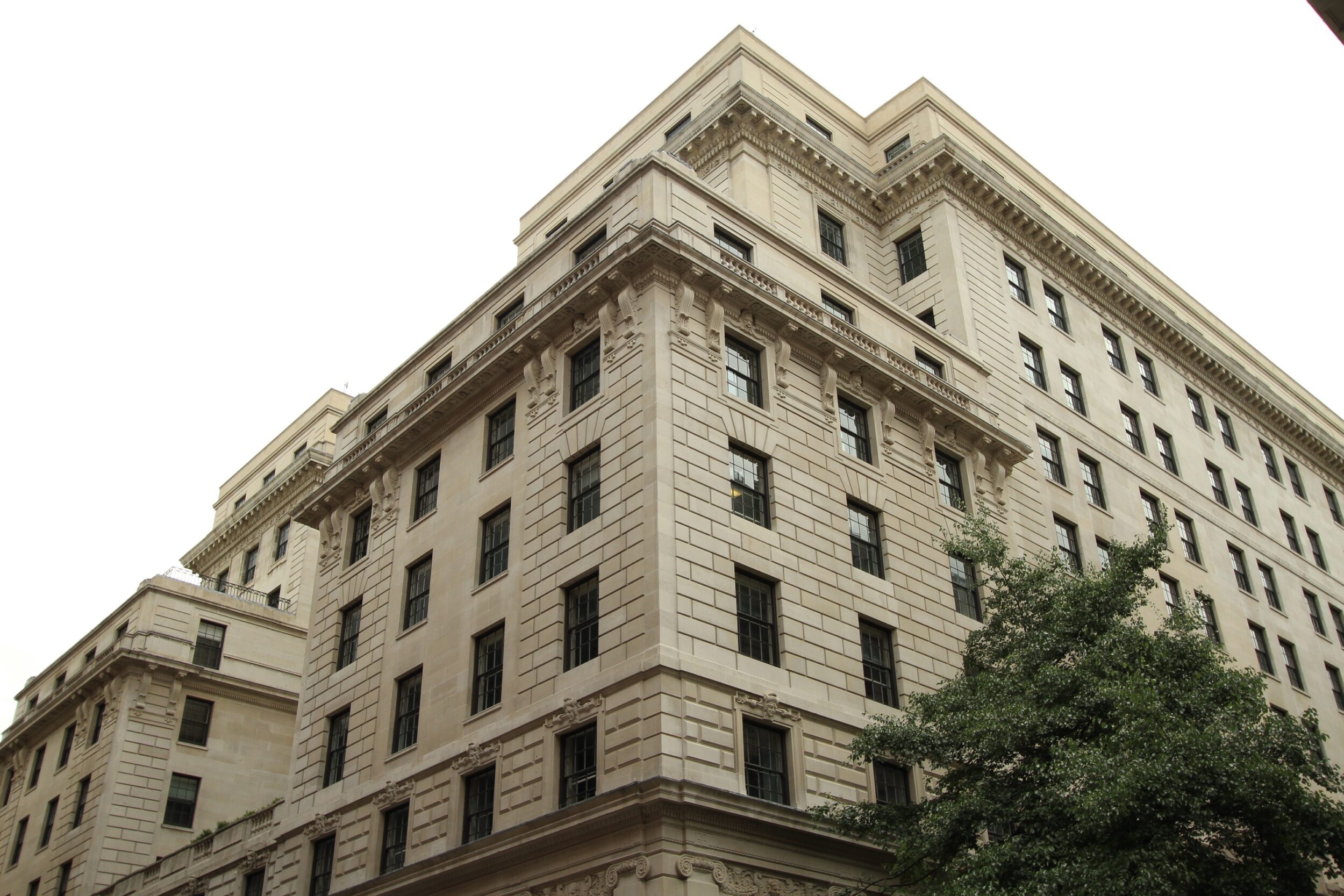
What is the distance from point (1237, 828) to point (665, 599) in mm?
11030

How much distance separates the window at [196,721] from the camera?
49.2 meters

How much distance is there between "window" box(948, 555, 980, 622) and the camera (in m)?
32.9

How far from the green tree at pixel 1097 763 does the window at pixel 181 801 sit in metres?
32.1

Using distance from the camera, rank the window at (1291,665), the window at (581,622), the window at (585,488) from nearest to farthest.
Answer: the window at (581,622) < the window at (585,488) < the window at (1291,665)

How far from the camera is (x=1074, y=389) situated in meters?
45.3

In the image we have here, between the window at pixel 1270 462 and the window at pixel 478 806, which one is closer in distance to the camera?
the window at pixel 478 806

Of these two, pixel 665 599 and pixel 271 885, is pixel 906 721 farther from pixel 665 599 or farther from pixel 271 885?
pixel 271 885

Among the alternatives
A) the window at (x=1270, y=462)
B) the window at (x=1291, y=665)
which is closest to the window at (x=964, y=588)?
the window at (x=1291, y=665)

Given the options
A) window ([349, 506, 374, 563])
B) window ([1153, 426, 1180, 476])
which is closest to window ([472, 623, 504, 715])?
window ([349, 506, 374, 563])

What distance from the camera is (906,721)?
77.9 feet

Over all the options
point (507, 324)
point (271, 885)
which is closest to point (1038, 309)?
point (507, 324)

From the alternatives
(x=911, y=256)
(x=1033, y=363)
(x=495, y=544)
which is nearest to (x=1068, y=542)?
(x=1033, y=363)

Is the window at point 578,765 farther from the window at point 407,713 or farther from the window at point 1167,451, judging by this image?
the window at point 1167,451

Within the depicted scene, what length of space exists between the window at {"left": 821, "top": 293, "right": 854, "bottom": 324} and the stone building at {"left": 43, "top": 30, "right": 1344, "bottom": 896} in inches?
19.6
